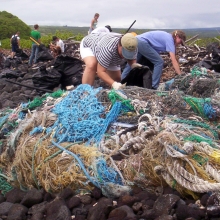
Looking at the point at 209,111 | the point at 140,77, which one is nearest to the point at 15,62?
the point at 140,77

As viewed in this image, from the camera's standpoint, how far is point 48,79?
345 inches

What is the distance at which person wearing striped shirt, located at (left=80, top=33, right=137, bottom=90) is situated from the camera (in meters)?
5.88

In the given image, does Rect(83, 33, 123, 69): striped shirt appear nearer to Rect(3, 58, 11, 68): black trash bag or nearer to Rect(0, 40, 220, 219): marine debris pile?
Rect(0, 40, 220, 219): marine debris pile

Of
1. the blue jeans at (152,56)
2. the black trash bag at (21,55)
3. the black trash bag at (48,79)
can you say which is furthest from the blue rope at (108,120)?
the black trash bag at (21,55)

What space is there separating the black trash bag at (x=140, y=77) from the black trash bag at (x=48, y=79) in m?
2.41

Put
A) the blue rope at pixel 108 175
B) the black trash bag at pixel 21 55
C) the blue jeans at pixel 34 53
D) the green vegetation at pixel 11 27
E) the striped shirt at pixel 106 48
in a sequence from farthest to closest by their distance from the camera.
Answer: the green vegetation at pixel 11 27, the black trash bag at pixel 21 55, the blue jeans at pixel 34 53, the striped shirt at pixel 106 48, the blue rope at pixel 108 175

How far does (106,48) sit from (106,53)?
0.23ft

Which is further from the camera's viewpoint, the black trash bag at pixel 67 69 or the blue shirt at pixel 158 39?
the black trash bag at pixel 67 69

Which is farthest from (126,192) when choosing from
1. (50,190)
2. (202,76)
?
(202,76)

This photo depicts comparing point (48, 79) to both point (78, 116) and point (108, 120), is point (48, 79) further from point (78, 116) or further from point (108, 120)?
Answer: point (108, 120)

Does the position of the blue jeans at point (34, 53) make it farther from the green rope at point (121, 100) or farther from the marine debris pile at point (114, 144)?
the green rope at point (121, 100)

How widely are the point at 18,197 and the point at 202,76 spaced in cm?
347

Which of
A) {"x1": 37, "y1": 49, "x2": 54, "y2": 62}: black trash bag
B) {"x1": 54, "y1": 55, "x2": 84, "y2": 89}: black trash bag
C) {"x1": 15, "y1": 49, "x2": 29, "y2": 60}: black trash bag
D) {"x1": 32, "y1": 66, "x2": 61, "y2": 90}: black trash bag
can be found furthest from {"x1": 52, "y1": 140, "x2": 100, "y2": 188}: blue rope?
{"x1": 15, "y1": 49, "x2": 29, "y2": 60}: black trash bag

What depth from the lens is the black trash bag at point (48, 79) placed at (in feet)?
28.7
